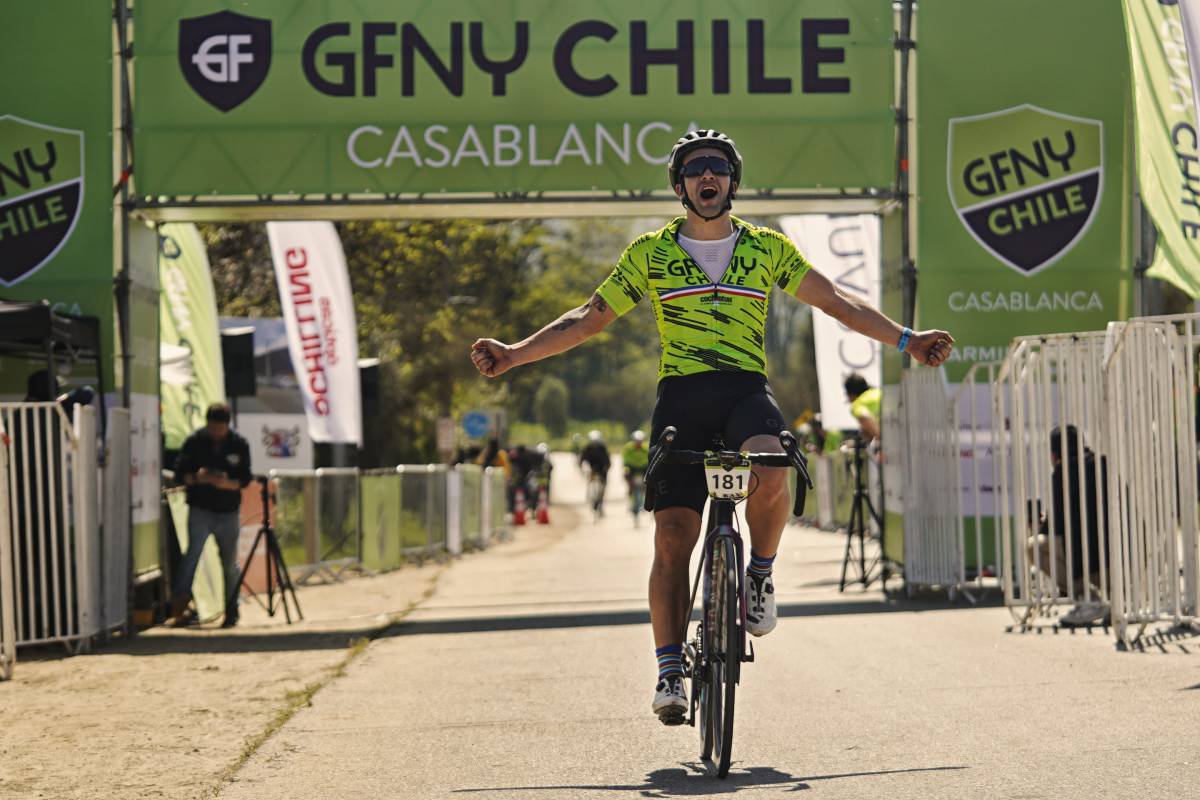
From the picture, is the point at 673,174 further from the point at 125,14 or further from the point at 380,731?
the point at 125,14

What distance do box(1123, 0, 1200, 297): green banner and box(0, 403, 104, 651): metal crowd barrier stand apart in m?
6.95

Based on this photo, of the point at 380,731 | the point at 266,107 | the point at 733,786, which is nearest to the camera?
the point at 733,786

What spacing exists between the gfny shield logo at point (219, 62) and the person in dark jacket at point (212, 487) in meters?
2.59

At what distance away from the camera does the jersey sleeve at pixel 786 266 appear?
668 centimetres

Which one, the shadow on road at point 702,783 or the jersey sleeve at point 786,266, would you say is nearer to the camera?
the shadow on road at point 702,783

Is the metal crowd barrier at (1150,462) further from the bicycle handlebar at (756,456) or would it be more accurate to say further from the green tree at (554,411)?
the green tree at (554,411)

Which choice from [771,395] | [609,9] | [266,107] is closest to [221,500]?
[266,107]

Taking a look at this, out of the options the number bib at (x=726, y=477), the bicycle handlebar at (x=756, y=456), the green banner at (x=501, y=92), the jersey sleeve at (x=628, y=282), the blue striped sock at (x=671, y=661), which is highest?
the green banner at (x=501, y=92)

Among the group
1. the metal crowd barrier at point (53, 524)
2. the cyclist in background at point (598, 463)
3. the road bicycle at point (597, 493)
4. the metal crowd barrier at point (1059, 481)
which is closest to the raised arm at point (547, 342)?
the metal crowd barrier at point (1059, 481)

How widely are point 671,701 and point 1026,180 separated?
869 centimetres

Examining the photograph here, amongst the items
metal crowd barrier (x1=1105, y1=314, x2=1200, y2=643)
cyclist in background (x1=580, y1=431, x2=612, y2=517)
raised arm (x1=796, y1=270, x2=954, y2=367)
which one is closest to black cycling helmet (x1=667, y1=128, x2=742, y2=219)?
raised arm (x1=796, y1=270, x2=954, y2=367)

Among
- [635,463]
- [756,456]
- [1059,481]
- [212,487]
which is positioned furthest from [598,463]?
[756,456]

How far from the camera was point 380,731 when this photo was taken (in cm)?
790

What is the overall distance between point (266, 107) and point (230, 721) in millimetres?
6375
